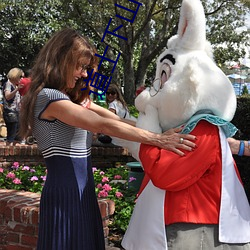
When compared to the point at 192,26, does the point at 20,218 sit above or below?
below

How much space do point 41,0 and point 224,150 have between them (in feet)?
71.0

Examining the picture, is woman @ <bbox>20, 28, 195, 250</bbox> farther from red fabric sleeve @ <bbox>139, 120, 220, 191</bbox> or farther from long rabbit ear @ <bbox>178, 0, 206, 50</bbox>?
long rabbit ear @ <bbox>178, 0, 206, 50</bbox>

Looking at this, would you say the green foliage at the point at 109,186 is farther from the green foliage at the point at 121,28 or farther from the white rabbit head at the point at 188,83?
the green foliage at the point at 121,28

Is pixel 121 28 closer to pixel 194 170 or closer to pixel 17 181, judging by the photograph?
pixel 17 181

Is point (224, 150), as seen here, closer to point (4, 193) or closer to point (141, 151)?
point (141, 151)

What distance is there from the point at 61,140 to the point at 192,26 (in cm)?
89

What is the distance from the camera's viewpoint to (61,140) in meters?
2.10

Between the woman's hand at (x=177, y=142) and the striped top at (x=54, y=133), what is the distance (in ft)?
1.64

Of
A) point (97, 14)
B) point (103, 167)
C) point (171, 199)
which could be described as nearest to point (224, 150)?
point (171, 199)

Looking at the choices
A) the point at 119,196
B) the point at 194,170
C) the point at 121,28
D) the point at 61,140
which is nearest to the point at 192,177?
the point at 194,170

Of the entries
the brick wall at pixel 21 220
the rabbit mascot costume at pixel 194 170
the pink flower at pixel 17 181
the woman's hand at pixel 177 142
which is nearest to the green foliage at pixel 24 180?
the pink flower at pixel 17 181

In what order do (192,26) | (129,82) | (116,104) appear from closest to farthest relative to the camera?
(192,26) → (116,104) → (129,82)

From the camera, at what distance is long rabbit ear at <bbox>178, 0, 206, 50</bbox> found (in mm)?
2025

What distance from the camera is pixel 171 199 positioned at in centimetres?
194
